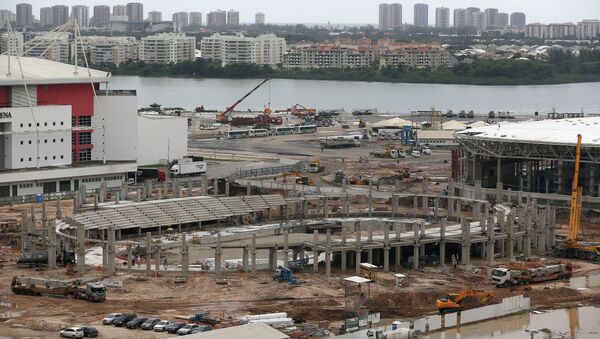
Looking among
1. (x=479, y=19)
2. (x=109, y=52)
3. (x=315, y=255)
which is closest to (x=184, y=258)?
(x=315, y=255)

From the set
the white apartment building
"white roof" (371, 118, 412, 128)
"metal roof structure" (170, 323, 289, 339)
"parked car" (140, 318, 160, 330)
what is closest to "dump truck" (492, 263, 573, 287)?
"metal roof structure" (170, 323, 289, 339)

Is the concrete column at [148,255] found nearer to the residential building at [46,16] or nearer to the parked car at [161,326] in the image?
the parked car at [161,326]

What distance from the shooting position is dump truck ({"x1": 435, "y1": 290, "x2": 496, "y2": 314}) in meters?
19.5

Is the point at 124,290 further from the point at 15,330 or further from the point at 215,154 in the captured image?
the point at 215,154

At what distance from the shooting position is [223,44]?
99625 mm

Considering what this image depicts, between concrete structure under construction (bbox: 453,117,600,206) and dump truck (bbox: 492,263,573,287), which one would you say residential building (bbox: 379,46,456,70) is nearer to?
concrete structure under construction (bbox: 453,117,600,206)

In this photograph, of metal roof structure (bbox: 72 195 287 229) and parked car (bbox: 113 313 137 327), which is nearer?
parked car (bbox: 113 313 137 327)

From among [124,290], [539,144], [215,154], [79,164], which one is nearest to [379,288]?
[124,290]

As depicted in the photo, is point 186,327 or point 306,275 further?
point 306,275

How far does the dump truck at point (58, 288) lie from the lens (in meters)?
19.5

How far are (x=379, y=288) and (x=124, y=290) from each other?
359 centimetres

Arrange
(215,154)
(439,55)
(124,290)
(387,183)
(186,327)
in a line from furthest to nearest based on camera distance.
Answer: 1. (439,55)
2. (215,154)
3. (387,183)
4. (124,290)
5. (186,327)

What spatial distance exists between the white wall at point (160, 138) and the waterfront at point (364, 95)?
28.5 m

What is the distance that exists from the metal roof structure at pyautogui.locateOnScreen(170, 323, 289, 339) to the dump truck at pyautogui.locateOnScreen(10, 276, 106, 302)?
10.9 ft
